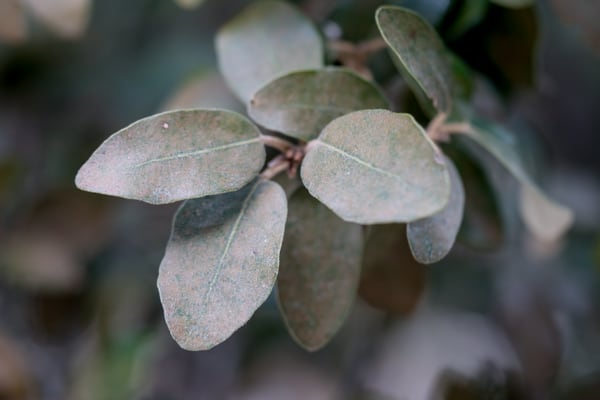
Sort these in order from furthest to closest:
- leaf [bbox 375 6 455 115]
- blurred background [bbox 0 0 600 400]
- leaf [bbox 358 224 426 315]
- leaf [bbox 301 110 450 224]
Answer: blurred background [bbox 0 0 600 400] → leaf [bbox 358 224 426 315] → leaf [bbox 375 6 455 115] → leaf [bbox 301 110 450 224]

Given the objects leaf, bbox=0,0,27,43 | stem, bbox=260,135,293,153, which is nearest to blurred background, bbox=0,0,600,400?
leaf, bbox=0,0,27,43

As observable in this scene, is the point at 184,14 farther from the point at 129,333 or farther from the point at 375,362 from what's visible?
the point at 375,362

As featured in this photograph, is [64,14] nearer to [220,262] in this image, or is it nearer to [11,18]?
[11,18]

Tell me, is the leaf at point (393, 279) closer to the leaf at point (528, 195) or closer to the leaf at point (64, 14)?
the leaf at point (528, 195)

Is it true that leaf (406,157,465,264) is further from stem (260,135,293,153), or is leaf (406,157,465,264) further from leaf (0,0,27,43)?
leaf (0,0,27,43)

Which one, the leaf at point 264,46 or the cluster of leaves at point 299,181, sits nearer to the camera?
the cluster of leaves at point 299,181

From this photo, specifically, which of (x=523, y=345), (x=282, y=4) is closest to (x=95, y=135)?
(x=282, y=4)

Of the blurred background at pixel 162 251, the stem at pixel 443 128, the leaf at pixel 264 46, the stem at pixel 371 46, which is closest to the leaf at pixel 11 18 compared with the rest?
the blurred background at pixel 162 251
